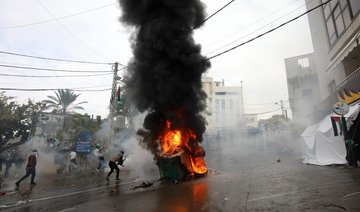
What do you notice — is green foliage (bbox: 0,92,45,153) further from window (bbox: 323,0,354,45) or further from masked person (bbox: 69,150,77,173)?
window (bbox: 323,0,354,45)

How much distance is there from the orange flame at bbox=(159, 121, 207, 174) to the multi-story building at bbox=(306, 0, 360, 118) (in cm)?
841

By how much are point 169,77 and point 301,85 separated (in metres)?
26.5

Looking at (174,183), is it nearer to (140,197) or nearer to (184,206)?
(140,197)

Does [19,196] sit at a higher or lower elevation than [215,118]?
lower

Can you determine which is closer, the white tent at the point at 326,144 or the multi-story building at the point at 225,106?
the white tent at the point at 326,144

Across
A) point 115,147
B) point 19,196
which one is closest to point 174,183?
point 19,196

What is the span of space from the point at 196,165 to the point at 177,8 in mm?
8199

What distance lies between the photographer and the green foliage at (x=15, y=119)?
61.6 ft

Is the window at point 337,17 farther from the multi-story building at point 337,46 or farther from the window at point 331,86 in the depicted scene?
the window at point 331,86

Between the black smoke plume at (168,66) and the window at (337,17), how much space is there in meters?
7.74

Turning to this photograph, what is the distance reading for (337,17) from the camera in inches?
583

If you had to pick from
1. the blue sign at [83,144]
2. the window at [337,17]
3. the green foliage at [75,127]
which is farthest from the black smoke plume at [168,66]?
the green foliage at [75,127]

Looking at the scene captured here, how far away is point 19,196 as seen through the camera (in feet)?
30.2

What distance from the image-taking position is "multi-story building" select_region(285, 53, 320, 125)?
32.0 metres
